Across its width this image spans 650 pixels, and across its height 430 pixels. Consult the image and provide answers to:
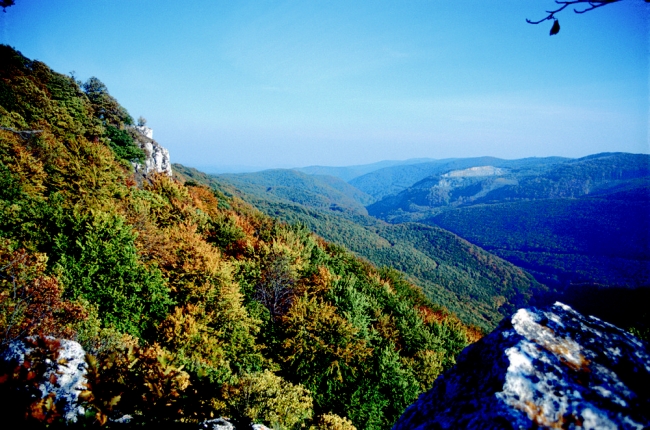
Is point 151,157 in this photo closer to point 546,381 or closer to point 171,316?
point 171,316

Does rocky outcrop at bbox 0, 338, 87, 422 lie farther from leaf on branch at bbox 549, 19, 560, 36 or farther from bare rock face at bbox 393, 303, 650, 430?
leaf on branch at bbox 549, 19, 560, 36

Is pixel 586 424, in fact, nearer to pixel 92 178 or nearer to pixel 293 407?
pixel 293 407

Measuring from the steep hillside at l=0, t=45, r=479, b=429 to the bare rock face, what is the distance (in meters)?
4.89

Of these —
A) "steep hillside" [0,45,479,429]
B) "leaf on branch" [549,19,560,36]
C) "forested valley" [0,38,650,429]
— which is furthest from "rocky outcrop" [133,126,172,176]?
"leaf on branch" [549,19,560,36]

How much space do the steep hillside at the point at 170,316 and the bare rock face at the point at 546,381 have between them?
4892mm

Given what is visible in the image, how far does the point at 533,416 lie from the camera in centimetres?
326

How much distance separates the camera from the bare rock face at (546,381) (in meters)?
3.19

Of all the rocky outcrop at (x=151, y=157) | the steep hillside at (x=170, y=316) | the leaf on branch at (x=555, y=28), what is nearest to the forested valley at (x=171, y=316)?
the steep hillside at (x=170, y=316)

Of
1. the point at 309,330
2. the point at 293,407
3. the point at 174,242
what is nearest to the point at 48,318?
the point at 293,407

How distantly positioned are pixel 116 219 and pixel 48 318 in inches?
A: 307

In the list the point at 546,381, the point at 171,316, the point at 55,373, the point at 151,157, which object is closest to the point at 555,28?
the point at 546,381

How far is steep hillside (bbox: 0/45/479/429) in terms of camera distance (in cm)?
908

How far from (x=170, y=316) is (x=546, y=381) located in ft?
56.2

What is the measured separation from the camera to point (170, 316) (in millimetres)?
16016
